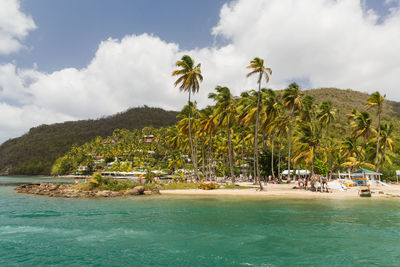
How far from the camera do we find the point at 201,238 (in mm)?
14781

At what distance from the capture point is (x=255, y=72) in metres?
40.1

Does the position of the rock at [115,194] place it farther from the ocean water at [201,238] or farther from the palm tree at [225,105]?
the palm tree at [225,105]

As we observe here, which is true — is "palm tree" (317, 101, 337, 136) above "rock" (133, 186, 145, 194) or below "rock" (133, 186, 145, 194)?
above

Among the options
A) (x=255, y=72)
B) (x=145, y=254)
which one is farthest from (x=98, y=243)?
(x=255, y=72)

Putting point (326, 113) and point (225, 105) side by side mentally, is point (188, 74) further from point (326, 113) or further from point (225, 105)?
point (326, 113)

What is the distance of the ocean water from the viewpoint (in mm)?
11508

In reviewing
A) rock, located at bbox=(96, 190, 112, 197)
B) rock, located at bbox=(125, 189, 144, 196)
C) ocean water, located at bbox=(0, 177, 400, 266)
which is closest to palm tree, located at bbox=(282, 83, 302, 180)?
rock, located at bbox=(125, 189, 144, 196)

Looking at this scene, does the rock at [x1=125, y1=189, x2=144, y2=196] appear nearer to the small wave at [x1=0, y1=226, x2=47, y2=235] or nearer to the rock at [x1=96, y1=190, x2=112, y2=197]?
the rock at [x1=96, y1=190, x2=112, y2=197]

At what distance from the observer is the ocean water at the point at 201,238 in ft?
37.8

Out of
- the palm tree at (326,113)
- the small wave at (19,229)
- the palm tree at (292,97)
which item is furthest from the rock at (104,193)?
the palm tree at (326,113)

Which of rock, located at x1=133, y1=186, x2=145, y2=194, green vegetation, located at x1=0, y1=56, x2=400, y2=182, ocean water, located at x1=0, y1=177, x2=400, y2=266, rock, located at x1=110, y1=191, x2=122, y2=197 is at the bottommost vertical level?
ocean water, located at x1=0, y1=177, x2=400, y2=266

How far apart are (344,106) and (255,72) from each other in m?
101

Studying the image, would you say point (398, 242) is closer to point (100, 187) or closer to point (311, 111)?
point (100, 187)

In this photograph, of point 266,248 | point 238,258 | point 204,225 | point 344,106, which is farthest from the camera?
point 344,106
